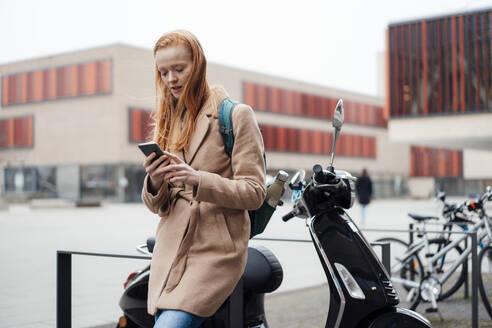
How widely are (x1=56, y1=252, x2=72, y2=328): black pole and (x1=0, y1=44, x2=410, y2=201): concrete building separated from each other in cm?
3501

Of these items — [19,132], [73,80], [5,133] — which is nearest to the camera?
[73,80]

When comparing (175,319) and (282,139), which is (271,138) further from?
(175,319)

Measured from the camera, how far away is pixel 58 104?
46250 mm

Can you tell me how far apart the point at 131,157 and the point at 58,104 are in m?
7.39

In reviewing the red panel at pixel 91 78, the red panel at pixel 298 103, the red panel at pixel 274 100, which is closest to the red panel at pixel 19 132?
the red panel at pixel 91 78

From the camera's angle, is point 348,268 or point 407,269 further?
point 407,269

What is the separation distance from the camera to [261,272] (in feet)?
7.59

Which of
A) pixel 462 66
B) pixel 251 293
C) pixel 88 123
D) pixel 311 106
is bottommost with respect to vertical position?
pixel 251 293

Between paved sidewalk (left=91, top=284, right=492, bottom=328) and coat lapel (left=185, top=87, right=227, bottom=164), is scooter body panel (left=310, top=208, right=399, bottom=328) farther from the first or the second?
paved sidewalk (left=91, top=284, right=492, bottom=328)

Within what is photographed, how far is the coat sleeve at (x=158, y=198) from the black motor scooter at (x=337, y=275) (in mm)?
436

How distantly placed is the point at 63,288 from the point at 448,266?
3.89m

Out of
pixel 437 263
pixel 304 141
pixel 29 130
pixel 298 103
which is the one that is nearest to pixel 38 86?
pixel 29 130

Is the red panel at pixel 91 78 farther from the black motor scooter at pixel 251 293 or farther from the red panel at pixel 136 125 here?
the black motor scooter at pixel 251 293

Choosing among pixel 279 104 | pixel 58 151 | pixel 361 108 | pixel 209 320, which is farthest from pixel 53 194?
pixel 209 320
